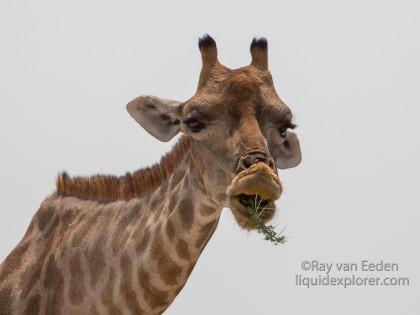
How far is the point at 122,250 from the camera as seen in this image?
10.6 metres

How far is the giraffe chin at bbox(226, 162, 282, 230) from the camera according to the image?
866cm

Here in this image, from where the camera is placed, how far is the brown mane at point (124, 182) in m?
11.1

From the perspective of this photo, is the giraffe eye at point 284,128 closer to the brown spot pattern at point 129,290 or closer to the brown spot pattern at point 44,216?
→ the brown spot pattern at point 129,290

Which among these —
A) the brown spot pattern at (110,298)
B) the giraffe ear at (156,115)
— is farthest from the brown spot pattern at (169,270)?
the giraffe ear at (156,115)

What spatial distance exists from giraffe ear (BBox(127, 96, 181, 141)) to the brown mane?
0.85 feet

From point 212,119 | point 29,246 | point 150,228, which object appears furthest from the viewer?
point 29,246

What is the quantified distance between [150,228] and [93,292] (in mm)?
1019

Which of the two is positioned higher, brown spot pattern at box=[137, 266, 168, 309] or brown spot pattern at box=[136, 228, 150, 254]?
brown spot pattern at box=[136, 228, 150, 254]

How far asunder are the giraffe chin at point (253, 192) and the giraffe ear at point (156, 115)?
1.99m

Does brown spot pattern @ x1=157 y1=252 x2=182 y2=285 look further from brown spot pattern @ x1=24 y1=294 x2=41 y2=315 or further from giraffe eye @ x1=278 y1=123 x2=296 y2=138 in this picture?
giraffe eye @ x1=278 y1=123 x2=296 y2=138

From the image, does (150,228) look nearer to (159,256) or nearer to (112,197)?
(159,256)

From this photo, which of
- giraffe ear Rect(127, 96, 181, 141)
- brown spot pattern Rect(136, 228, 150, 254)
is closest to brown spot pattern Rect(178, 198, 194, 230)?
brown spot pattern Rect(136, 228, 150, 254)

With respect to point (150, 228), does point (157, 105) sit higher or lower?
higher

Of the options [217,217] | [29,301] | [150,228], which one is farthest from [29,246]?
[217,217]
